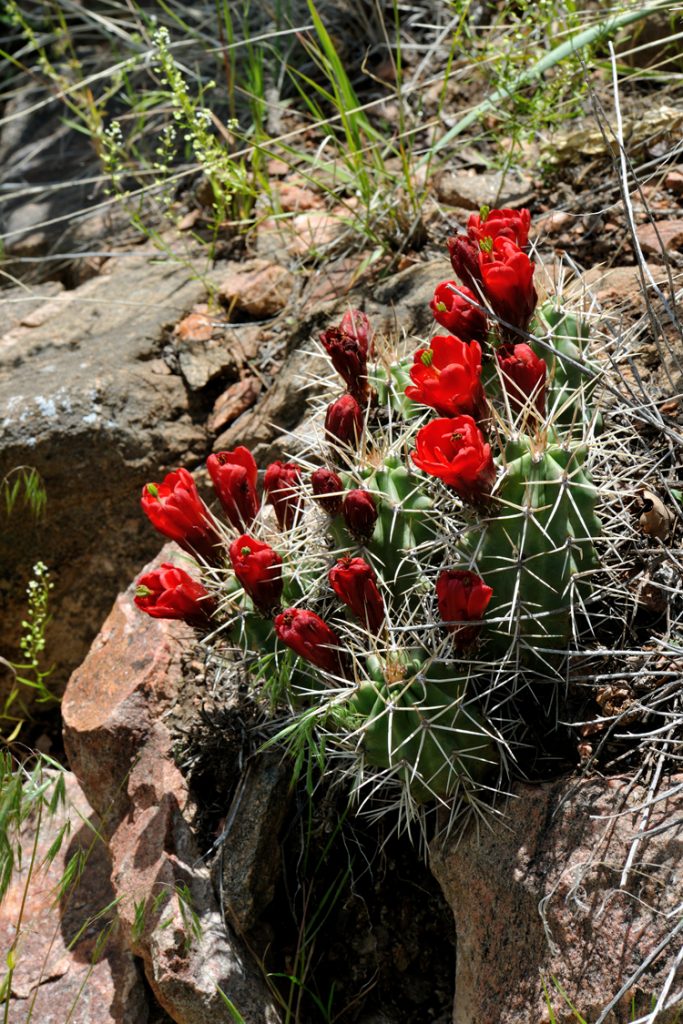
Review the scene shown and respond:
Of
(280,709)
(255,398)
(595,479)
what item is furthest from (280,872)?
(255,398)

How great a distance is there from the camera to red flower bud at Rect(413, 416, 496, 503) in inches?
77.7

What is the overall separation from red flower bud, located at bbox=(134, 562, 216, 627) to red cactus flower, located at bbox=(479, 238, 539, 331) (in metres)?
0.92

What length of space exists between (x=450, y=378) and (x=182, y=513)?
701 millimetres

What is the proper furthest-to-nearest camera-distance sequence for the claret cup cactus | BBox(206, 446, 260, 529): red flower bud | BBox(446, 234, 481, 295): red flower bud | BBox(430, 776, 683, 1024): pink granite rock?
1. BBox(206, 446, 260, 529): red flower bud
2. BBox(446, 234, 481, 295): red flower bud
3. the claret cup cactus
4. BBox(430, 776, 683, 1024): pink granite rock

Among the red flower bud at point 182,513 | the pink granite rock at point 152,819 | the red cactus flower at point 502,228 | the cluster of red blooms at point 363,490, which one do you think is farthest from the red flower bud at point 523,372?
the pink granite rock at point 152,819

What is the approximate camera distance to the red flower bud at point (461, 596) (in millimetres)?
2023

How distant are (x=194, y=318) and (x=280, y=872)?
2029mm

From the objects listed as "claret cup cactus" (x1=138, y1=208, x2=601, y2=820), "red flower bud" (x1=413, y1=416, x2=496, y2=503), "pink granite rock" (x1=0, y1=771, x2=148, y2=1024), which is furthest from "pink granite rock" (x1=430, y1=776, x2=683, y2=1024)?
"pink granite rock" (x1=0, y1=771, x2=148, y2=1024)

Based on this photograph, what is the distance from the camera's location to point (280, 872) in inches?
104

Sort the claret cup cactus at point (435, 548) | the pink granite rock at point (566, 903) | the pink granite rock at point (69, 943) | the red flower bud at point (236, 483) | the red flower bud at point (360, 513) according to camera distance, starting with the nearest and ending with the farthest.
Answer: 1. the pink granite rock at point (566, 903)
2. the claret cup cactus at point (435, 548)
3. the red flower bud at point (360, 513)
4. the red flower bud at point (236, 483)
5. the pink granite rock at point (69, 943)

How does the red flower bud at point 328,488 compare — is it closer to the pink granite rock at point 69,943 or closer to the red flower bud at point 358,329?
the red flower bud at point 358,329

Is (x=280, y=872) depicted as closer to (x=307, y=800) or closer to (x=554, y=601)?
(x=307, y=800)

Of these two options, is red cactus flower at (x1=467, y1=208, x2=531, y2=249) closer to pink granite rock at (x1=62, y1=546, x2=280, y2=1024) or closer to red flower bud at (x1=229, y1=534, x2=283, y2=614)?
red flower bud at (x1=229, y1=534, x2=283, y2=614)

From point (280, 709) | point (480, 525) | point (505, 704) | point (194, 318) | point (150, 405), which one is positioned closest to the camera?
point (480, 525)
